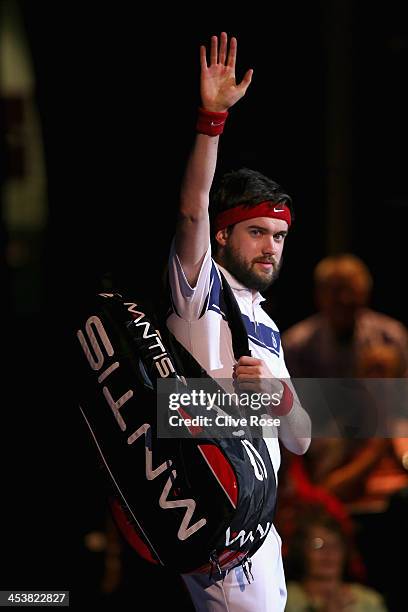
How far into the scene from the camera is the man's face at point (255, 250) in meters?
3.00

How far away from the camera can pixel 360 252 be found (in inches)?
235

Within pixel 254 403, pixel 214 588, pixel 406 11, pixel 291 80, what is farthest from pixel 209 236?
pixel 406 11

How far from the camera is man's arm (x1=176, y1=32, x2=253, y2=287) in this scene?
277 cm

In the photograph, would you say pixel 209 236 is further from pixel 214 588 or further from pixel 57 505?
pixel 57 505

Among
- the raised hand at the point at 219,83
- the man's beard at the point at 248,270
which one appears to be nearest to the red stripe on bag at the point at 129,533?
the man's beard at the point at 248,270

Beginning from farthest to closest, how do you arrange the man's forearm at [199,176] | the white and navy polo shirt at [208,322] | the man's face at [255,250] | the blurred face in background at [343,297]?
1. the blurred face in background at [343,297]
2. the man's face at [255,250]
3. the white and navy polo shirt at [208,322]
4. the man's forearm at [199,176]

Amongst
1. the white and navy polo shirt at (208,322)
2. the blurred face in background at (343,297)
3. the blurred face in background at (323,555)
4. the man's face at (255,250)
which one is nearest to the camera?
the white and navy polo shirt at (208,322)

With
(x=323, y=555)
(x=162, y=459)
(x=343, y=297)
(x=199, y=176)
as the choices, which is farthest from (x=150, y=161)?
(x=162, y=459)

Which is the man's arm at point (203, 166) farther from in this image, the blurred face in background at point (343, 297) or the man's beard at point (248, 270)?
the blurred face in background at point (343, 297)

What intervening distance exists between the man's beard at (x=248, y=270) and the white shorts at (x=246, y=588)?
58cm

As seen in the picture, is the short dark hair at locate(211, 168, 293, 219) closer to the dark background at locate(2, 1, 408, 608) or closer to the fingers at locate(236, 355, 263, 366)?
the dark background at locate(2, 1, 408, 608)

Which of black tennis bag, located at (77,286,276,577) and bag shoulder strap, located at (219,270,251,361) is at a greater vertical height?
bag shoulder strap, located at (219,270,251,361)

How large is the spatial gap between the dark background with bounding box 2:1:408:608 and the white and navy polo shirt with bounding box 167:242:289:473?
5.7 inches

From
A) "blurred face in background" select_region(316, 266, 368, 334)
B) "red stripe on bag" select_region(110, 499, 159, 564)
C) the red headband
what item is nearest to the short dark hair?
the red headband
